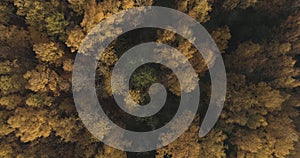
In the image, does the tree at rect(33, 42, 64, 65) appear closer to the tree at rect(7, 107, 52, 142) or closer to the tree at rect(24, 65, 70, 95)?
the tree at rect(24, 65, 70, 95)

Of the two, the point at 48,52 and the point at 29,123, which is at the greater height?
the point at 48,52

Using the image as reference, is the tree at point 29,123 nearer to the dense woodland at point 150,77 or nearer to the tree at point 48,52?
the dense woodland at point 150,77

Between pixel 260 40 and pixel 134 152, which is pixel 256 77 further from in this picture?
pixel 134 152

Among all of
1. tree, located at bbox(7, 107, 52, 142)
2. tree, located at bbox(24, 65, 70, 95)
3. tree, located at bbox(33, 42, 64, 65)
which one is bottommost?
tree, located at bbox(7, 107, 52, 142)

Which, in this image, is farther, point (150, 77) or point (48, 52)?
point (150, 77)

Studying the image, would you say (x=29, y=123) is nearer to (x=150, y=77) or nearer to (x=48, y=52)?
(x=48, y=52)

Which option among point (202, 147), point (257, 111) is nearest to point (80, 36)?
point (202, 147)

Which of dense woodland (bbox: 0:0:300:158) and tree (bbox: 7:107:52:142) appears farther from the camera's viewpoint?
dense woodland (bbox: 0:0:300:158)

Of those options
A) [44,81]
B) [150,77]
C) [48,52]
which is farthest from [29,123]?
[150,77]

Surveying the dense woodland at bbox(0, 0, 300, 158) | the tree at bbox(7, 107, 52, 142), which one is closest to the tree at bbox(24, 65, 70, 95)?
the dense woodland at bbox(0, 0, 300, 158)
